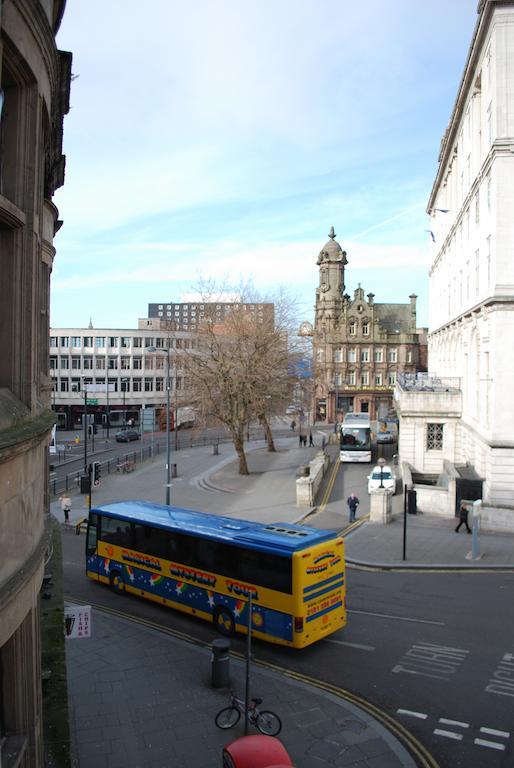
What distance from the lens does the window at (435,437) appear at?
36.8 meters

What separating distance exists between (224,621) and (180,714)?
3.89 m

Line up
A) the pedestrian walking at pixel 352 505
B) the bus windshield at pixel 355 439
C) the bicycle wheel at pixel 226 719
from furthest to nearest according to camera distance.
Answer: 1. the bus windshield at pixel 355 439
2. the pedestrian walking at pixel 352 505
3. the bicycle wheel at pixel 226 719

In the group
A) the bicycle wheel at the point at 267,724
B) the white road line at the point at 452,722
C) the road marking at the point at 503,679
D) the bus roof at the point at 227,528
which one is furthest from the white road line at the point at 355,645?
the bicycle wheel at the point at 267,724

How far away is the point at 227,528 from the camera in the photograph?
1612 cm

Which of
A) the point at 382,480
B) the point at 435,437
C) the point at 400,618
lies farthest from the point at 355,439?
the point at 400,618

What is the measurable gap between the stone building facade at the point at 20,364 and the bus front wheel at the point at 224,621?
866 centimetres

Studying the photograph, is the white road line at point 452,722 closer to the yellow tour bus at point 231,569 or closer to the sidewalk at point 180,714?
the sidewalk at point 180,714

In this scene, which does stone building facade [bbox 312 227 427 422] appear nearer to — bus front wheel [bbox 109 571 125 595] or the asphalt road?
the asphalt road

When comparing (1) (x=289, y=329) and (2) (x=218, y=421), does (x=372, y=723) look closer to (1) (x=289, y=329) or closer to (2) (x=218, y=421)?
(2) (x=218, y=421)

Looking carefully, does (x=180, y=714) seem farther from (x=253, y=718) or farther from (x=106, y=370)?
(x=106, y=370)

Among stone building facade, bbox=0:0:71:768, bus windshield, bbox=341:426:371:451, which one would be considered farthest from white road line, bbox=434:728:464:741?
bus windshield, bbox=341:426:371:451

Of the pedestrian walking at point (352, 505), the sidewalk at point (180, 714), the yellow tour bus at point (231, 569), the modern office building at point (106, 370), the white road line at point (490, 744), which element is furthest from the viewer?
the modern office building at point (106, 370)

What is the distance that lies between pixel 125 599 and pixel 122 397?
61759 mm

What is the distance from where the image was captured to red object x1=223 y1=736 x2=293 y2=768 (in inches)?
319
